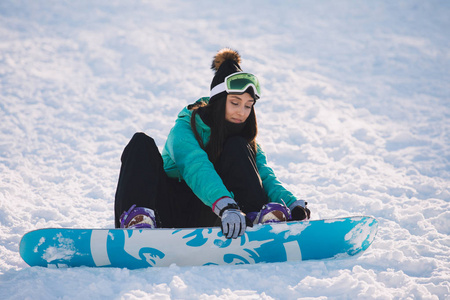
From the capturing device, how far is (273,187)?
2.71 m

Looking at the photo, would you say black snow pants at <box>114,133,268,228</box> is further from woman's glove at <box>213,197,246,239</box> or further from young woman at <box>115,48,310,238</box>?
woman's glove at <box>213,197,246,239</box>

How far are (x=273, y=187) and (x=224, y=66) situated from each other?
82cm

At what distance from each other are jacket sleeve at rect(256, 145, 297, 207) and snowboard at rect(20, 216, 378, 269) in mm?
274

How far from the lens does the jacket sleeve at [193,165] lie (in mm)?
2309

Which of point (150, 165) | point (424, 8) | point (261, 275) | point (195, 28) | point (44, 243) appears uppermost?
point (424, 8)

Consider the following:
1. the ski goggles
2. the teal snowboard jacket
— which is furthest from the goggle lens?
the teal snowboard jacket

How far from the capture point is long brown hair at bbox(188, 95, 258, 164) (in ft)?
8.72

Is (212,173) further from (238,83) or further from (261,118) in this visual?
(261,118)

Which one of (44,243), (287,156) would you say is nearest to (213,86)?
(44,243)

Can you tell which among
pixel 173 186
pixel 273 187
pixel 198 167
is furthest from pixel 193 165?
pixel 273 187

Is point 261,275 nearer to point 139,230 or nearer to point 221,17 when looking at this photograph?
point 139,230

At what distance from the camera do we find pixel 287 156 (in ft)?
18.8

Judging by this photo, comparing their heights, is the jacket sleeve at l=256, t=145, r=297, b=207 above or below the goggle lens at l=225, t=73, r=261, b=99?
below

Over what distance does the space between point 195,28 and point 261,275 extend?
10.1m
